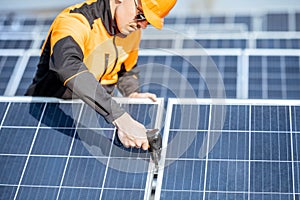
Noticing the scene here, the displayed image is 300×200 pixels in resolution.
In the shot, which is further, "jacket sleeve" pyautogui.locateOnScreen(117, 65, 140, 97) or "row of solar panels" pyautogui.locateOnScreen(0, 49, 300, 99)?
"row of solar panels" pyautogui.locateOnScreen(0, 49, 300, 99)

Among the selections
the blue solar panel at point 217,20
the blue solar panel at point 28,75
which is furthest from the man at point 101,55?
the blue solar panel at point 217,20

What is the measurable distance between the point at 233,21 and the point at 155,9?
16.0 feet

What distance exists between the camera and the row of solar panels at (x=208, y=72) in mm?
6938

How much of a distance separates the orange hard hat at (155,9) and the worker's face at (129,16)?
0.07 m

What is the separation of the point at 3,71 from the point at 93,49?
264 centimetres

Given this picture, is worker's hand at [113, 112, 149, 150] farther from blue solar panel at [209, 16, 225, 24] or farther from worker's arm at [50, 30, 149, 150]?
blue solar panel at [209, 16, 225, 24]

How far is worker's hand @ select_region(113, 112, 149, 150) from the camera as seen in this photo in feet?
14.1

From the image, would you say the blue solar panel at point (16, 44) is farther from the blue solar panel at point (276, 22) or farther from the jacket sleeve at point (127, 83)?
the blue solar panel at point (276, 22)

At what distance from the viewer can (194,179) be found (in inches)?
173

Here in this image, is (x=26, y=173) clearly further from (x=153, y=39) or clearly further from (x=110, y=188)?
(x=153, y=39)

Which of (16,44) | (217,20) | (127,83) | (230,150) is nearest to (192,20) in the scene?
(217,20)

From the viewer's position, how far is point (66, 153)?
463cm

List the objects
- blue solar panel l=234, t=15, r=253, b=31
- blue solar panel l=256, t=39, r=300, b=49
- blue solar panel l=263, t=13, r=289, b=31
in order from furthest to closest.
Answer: blue solar panel l=263, t=13, r=289, b=31 < blue solar panel l=234, t=15, r=253, b=31 < blue solar panel l=256, t=39, r=300, b=49

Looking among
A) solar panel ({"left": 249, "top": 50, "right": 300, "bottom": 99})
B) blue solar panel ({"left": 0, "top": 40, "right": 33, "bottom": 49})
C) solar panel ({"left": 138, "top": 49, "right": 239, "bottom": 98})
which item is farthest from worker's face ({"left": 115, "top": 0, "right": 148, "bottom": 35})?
blue solar panel ({"left": 0, "top": 40, "right": 33, "bottom": 49})
